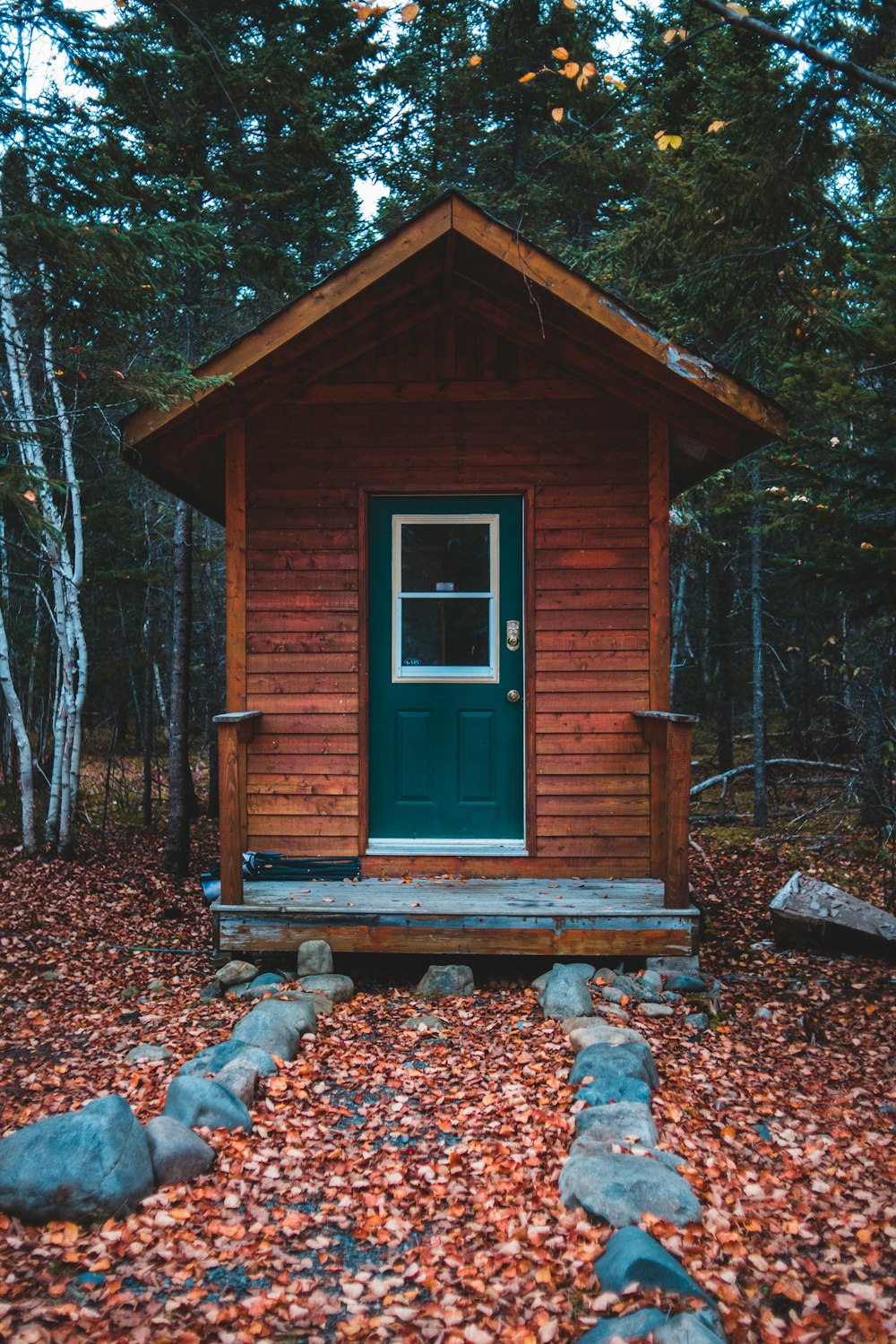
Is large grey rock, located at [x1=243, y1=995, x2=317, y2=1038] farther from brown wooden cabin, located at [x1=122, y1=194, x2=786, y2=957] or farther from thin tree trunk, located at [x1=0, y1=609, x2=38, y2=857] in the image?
thin tree trunk, located at [x1=0, y1=609, x2=38, y2=857]

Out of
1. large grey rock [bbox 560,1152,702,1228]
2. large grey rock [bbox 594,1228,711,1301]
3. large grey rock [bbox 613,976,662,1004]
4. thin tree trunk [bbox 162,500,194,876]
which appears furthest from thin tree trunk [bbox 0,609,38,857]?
large grey rock [bbox 594,1228,711,1301]

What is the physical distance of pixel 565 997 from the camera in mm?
5027

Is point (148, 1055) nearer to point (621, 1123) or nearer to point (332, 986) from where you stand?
point (332, 986)

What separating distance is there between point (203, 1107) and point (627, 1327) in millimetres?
1962

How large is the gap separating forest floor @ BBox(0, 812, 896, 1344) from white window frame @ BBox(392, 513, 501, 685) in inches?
77.4

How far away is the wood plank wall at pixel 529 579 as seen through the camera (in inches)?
249

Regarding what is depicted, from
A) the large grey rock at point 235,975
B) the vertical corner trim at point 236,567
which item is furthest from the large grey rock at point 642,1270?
the vertical corner trim at point 236,567

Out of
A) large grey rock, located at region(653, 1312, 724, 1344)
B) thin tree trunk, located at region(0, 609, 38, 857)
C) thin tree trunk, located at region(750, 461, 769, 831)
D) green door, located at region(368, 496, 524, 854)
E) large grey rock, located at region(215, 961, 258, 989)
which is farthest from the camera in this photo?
thin tree trunk, located at region(750, 461, 769, 831)

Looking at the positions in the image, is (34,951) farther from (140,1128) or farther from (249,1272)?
(249,1272)

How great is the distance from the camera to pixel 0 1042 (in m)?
4.97

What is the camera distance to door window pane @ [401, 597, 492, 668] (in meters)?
6.54

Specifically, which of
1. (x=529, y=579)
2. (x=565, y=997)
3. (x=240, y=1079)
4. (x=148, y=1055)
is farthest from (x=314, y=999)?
(x=529, y=579)

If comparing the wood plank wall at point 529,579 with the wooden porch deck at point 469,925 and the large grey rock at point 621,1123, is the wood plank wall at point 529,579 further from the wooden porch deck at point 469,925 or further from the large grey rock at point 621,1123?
the large grey rock at point 621,1123

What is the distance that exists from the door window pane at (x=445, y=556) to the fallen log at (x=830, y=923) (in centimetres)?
321
